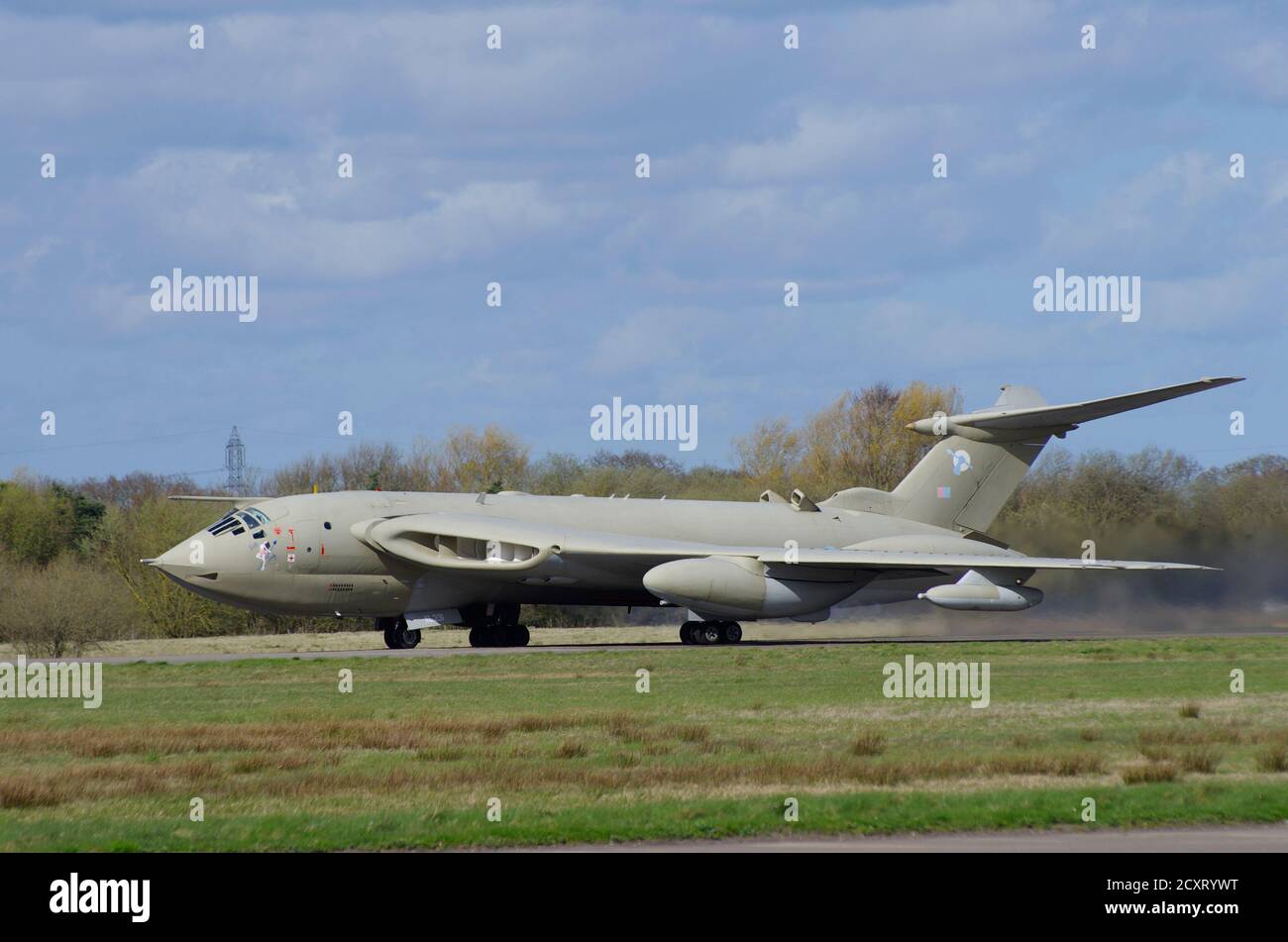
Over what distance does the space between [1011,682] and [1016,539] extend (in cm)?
1932

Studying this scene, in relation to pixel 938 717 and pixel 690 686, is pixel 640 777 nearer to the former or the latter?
pixel 938 717

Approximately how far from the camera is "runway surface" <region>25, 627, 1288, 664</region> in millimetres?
35844

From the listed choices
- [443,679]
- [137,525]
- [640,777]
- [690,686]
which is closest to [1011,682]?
[690,686]

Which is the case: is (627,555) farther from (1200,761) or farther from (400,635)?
(1200,761)

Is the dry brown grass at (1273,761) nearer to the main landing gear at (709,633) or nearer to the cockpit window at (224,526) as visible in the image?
the main landing gear at (709,633)

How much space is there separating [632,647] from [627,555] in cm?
250

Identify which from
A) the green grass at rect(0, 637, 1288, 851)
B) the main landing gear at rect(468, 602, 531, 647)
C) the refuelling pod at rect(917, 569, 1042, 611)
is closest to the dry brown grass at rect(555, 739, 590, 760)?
the green grass at rect(0, 637, 1288, 851)

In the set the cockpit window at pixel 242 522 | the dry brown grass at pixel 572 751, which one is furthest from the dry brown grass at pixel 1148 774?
the cockpit window at pixel 242 522

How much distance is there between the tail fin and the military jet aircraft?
54mm

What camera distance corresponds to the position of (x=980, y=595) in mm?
39094

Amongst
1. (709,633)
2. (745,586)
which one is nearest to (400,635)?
(709,633)

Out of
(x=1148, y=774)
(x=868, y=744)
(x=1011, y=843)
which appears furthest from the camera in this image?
(x=868, y=744)

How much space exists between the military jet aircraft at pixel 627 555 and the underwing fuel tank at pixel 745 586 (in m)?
0.04

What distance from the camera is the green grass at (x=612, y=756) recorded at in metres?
13.6
